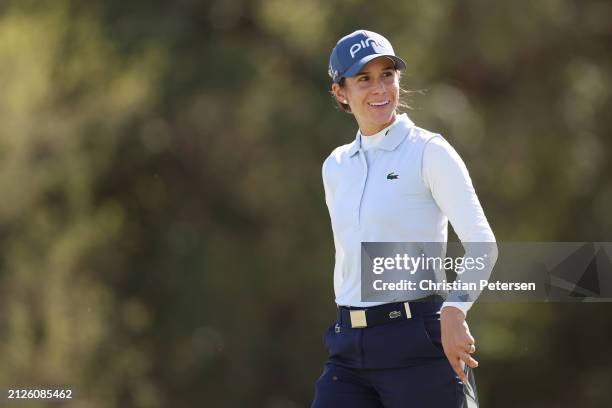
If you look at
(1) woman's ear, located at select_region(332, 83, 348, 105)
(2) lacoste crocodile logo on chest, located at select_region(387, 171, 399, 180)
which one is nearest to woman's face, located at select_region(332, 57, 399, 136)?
(1) woman's ear, located at select_region(332, 83, 348, 105)

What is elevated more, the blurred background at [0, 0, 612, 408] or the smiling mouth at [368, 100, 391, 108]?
the blurred background at [0, 0, 612, 408]

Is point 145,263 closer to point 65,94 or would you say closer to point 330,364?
point 65,94

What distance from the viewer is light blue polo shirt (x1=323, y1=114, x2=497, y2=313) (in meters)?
3.42

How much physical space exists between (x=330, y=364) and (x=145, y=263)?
8.41 metres

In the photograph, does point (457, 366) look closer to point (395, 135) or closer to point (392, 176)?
point (392, 176)

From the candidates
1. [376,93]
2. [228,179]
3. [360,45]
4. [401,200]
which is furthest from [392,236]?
[228,179]

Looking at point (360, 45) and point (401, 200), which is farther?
point (360, 45)

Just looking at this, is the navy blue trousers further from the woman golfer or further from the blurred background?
the blurred background

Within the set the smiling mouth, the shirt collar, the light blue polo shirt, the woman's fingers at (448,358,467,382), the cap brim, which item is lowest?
the woman's fingers at (448,358,467,382)

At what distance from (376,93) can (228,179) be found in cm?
846

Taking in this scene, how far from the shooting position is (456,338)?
331 cm

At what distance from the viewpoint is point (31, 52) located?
1163 centimetres

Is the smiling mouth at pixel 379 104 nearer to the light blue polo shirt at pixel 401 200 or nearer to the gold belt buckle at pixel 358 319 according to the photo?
the light blue polo shirt at pixel 401 200

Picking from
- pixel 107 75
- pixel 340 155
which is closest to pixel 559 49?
pixel 107 75
